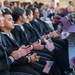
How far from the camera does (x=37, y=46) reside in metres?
3.05

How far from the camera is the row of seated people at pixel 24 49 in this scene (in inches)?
88.4

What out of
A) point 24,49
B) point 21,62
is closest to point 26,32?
point 21,62

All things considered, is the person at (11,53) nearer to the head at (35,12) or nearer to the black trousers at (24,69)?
the black trousers at (24,69)

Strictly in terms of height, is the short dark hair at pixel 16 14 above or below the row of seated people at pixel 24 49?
above

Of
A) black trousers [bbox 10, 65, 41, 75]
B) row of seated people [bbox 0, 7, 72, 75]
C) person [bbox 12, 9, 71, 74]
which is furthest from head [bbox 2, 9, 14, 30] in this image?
black trousers [bbox 10, 65, 41, 75]

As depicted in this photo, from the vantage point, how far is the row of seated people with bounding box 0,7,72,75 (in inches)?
88.4

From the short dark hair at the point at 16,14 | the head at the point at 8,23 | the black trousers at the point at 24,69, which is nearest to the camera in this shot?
the black trousers at the point at 24,69

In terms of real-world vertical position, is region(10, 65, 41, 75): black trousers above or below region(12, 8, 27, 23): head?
below

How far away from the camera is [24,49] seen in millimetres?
A: 2312

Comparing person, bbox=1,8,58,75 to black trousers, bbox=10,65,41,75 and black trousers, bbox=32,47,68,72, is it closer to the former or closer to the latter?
black trousers, bbox=10,65,41,75

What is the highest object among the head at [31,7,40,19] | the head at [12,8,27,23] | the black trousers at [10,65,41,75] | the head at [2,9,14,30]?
the head at [2,9,14,30]

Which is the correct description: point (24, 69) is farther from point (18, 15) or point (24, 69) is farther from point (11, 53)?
point (18, 15)

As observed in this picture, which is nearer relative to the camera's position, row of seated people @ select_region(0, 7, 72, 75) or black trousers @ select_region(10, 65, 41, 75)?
row of seated people @ select_region(0, 7, 72, 75)

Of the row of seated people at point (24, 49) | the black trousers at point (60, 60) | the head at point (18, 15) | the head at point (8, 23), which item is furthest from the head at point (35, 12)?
the head at point (8, 23)
